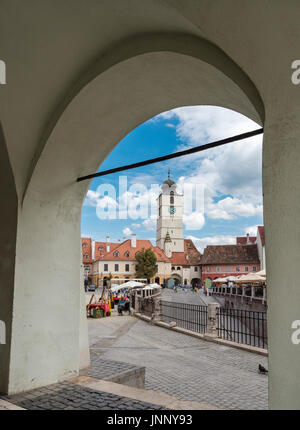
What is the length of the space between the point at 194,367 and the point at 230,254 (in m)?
65.1

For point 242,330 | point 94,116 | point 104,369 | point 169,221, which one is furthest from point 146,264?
point 94,116

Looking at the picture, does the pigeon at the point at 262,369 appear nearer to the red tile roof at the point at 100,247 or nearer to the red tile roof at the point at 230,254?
the red tile roof at the point at 230,254

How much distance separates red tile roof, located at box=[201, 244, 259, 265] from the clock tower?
1304cm

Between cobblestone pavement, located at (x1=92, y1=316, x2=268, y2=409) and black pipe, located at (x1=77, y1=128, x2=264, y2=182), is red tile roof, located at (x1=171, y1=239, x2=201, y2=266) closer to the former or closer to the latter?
cobblestone pavement, located at (x1=92, y1=316, x2=268, y2=409)

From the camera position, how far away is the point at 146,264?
66.6 m

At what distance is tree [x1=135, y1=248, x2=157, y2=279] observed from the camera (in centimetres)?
6656

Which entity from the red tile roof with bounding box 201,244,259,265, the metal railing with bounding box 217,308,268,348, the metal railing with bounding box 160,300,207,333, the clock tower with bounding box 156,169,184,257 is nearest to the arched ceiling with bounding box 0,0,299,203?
the metal railing with bounding box 217,308,268,348

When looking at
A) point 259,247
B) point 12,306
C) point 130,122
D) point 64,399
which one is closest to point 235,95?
point 130,122

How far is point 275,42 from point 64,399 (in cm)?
449

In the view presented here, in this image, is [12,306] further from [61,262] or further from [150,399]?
[150,399]

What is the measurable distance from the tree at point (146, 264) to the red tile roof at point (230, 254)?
12467mm

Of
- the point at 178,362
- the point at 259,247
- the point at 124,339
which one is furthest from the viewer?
the point at 259,247

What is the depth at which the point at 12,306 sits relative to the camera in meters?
4.80

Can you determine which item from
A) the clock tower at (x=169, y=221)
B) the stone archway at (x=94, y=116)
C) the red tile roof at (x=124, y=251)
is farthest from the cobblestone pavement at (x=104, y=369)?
the clock tower at (x=169, y=221)
